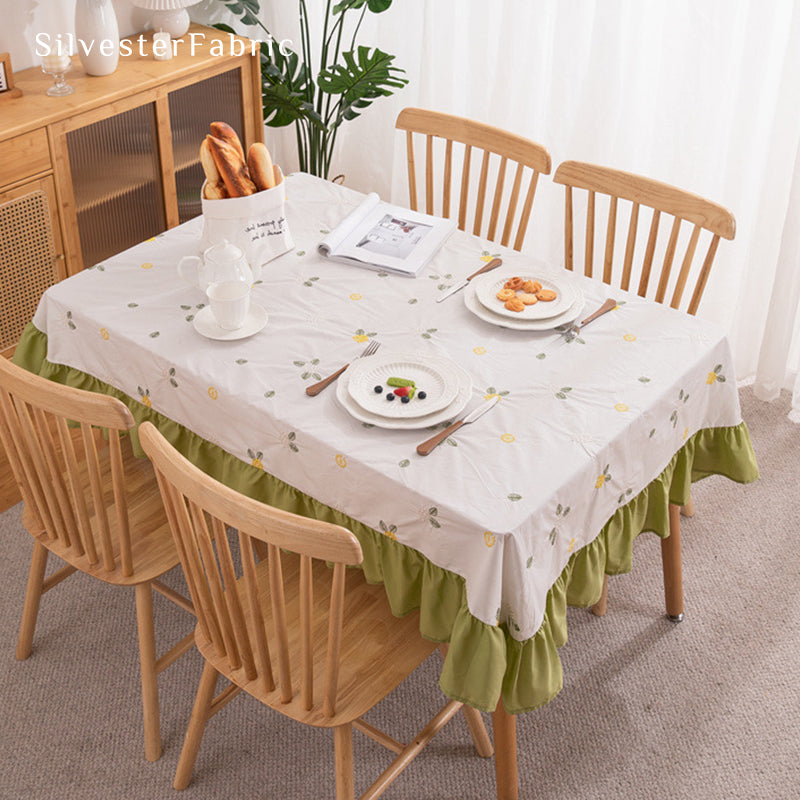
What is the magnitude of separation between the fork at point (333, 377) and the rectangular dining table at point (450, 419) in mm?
16

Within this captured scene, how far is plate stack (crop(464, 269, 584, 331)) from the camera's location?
197 cm

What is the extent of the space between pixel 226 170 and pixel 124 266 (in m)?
0.32

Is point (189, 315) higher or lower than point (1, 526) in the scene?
higher

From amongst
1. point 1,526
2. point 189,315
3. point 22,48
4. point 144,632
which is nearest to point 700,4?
point 189,315

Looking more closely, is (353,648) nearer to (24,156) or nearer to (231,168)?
(231,168)

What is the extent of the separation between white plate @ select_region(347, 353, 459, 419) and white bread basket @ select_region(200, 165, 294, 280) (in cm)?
42

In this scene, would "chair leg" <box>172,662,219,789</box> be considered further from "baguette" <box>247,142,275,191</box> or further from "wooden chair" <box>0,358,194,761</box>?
"baguette" <box>247,142,275,191</box>

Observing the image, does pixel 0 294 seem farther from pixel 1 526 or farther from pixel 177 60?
pixel 177 60

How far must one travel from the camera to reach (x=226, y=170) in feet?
6.73

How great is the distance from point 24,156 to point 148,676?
141 centimetres

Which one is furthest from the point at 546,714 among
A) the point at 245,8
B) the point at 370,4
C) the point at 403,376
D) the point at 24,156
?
the point at 245,8

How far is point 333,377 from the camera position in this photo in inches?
72.1

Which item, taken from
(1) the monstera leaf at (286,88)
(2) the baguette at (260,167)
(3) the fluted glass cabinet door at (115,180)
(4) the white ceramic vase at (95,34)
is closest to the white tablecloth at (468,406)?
(2) the baguette at (260,167)

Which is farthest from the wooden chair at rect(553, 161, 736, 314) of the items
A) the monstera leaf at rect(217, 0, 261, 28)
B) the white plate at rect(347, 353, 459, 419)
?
the monstera leaf at rect(217, 0, 261, 28)
